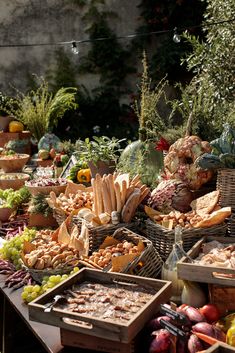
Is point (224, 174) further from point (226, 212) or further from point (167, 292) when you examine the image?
point (167, 292)

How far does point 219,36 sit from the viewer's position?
6.62m

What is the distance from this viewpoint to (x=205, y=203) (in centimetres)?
275

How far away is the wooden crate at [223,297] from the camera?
2.15 metres

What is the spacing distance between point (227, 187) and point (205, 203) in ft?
0.49

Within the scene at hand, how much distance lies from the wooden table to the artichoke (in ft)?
3.05

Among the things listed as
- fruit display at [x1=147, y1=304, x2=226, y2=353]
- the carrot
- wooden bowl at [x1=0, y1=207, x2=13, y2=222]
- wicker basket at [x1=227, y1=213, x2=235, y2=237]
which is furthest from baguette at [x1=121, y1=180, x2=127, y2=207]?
wooden bowl at [x1=0, y1=207, x2=13, y2=222]

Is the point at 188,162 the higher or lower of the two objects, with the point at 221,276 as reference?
higher

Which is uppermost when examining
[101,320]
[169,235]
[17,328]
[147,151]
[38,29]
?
[38,29]

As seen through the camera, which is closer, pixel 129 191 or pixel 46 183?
pixel 129 191

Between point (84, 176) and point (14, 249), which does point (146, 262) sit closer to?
point (14, 249)

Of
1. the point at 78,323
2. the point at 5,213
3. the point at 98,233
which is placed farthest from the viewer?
the point at 5,213

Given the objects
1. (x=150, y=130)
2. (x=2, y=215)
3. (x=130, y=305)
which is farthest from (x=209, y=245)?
(x=2, y=215)

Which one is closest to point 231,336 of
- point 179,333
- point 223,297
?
point 179,333

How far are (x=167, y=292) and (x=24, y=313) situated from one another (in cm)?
74
